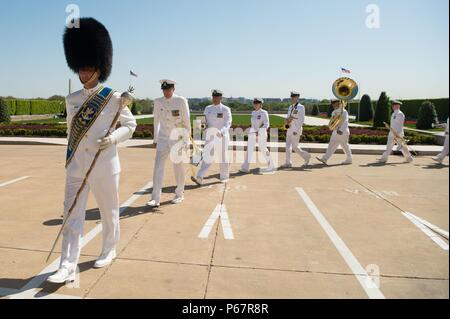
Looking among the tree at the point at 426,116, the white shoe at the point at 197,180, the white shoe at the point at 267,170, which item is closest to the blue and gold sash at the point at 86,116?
the white shoe at the point at 197,180

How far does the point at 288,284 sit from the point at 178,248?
1377mm

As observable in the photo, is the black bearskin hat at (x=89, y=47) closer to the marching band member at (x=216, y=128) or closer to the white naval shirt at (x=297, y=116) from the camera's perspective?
the marching band member at (x=216, y=128)

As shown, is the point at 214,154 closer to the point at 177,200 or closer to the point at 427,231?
the point at 177,200

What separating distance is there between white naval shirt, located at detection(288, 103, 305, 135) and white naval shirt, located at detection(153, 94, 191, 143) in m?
4.54

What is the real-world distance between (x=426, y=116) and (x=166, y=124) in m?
20.3

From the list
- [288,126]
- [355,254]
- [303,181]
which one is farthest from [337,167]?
[355,254]

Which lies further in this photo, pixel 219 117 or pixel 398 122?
pixel 398 122

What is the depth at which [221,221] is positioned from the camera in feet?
16.8

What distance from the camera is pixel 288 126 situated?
10.0 meters

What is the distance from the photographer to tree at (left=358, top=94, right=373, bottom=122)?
33.8m

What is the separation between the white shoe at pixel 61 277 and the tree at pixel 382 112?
23209 millimetres

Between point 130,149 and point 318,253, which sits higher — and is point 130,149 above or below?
above

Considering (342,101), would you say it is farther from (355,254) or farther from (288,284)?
(288,284)

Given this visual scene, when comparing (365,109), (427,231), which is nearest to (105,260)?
(427,231)
